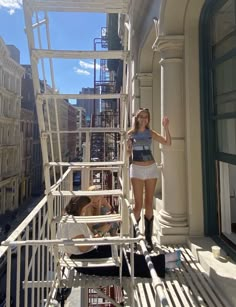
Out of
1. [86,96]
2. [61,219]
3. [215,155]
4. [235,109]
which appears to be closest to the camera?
[86,96]

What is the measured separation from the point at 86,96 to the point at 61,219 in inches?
58.0

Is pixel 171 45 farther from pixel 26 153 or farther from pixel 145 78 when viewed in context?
pixel 26 153

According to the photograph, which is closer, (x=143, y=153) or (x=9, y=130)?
(x=143, y=153)

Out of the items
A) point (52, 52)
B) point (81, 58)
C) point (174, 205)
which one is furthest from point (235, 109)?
point (52, 52)

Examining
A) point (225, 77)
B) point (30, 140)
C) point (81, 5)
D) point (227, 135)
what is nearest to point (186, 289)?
point (227, 135)

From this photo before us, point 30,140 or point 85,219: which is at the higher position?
point 30,140

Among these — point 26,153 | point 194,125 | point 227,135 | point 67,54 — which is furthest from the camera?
point 26,153

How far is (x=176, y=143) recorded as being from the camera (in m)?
4.66

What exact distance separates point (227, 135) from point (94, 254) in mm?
2415

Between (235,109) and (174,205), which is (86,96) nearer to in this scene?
(235,109)

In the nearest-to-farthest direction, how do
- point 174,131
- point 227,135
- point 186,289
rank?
1. point 186,289
2. point 227,135
3. point 174,131

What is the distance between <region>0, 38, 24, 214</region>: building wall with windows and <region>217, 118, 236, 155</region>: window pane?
110 feet

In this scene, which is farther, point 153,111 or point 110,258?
point 153,111

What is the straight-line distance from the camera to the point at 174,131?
4660 millimetres
